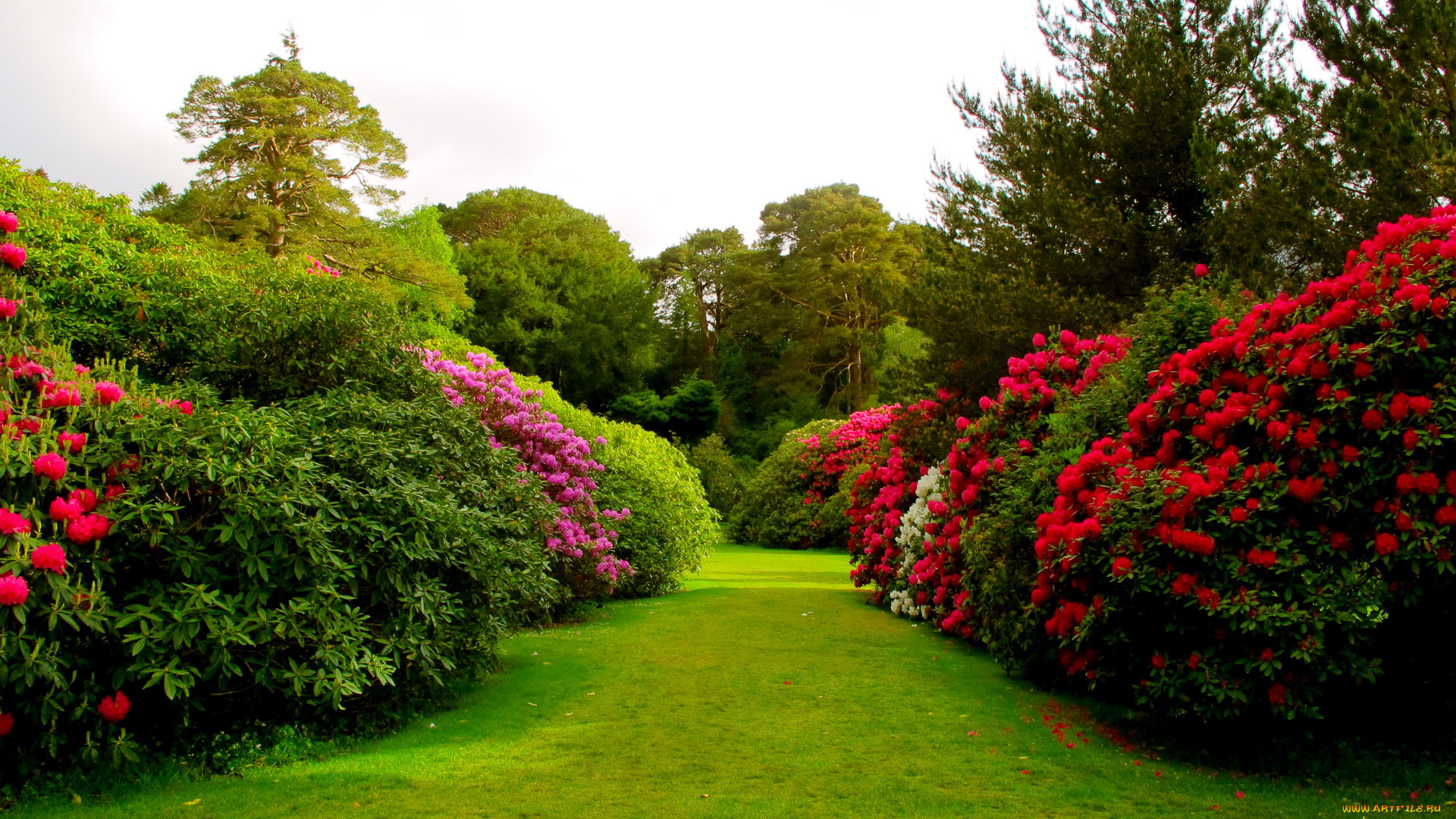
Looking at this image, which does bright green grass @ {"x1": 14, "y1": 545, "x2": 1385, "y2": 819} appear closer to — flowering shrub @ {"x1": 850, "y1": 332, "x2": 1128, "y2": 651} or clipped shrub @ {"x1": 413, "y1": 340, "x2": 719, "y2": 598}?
flowering shrub @ {"x1": 850, "y1": 332, "x2": 1128, "y2": 651}

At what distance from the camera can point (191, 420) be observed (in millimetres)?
4691

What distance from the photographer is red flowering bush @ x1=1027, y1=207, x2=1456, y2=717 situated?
4188 millimetres

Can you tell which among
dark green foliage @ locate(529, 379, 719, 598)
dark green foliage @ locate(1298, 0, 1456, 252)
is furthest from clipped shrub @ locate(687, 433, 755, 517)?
dark green foliage @ locate(1298, 0, 1456, 252)

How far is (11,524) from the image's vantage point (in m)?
3.80

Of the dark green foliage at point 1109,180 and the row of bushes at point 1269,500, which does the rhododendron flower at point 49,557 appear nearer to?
the row of bushes at point 1269,500

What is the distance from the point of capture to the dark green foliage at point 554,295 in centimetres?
3884

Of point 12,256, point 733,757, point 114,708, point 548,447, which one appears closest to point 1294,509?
point 733,757

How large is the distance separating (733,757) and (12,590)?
3404mm

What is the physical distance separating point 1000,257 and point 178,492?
10.6 metres

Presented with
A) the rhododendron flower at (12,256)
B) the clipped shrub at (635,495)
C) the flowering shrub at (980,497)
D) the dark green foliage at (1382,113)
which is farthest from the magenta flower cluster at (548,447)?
the dark green foliage at (1382,113)

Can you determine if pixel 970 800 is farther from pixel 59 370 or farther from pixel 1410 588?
pixel 59 370

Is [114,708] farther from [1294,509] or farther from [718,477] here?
[718,477]

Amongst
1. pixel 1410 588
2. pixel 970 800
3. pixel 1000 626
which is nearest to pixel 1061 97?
pixel 1000 626

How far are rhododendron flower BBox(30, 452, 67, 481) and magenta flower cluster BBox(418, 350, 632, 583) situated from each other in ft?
17.5
